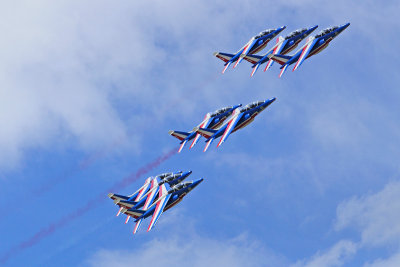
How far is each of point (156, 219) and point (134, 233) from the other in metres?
6.60

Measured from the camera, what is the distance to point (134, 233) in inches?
7864

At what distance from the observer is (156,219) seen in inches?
7810
